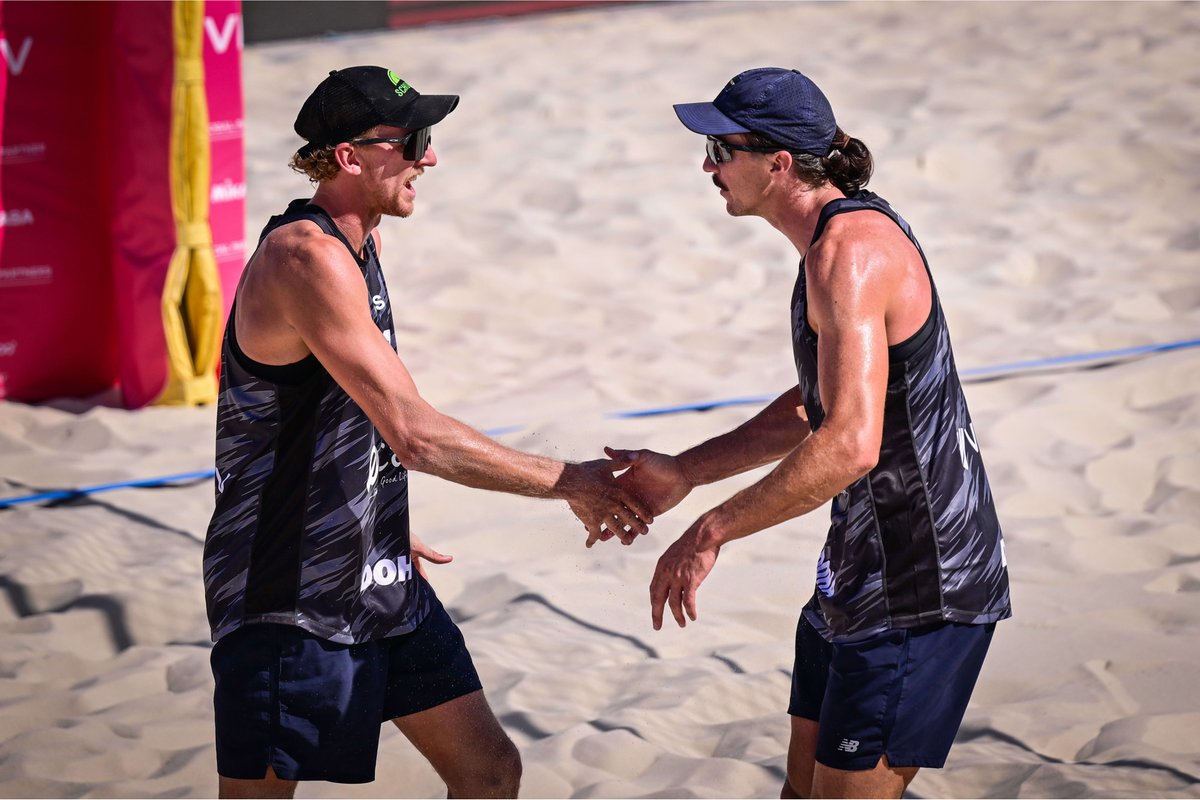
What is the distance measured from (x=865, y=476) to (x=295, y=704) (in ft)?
3.79

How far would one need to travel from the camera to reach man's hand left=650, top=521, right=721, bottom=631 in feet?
8.36

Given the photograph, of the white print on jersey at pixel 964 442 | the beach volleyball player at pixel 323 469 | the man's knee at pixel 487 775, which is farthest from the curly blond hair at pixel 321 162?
the white print on jersey at pixel 964 442

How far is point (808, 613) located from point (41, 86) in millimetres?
4683

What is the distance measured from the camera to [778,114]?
8.44 feet

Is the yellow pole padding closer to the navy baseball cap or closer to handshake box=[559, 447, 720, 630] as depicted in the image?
handshake box=[559, 447, 720, 630]

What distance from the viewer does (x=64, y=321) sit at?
6156mm

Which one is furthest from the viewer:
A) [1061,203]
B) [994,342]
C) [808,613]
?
[1061,203]

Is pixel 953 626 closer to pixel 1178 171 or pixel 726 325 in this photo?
pixel 726 325

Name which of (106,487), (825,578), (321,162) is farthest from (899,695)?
(106,487)

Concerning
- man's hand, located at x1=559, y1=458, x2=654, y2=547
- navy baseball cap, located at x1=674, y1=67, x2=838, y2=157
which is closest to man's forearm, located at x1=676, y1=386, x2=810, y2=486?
man's hand, located at x1=559, y1=458, x2=654, y2=547

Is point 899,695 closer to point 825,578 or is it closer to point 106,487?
point 825,578

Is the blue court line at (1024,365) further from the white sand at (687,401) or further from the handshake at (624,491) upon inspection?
the handshake at (624,491)

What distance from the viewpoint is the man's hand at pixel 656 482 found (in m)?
3.07

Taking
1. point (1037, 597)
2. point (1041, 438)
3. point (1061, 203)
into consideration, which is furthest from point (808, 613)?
point (1061, 203)
